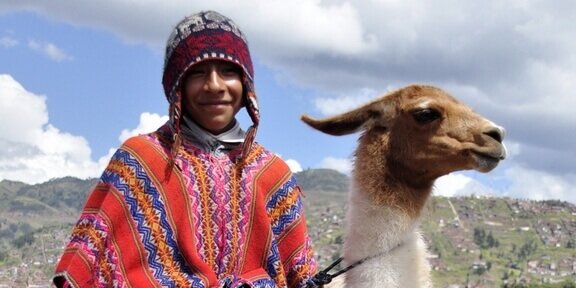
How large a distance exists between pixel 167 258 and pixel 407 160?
5.67 feet

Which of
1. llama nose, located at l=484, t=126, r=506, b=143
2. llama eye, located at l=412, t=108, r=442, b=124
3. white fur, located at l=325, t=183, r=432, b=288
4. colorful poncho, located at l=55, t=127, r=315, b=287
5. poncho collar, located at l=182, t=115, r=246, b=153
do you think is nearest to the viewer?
colorful poncho, located at l=55, t=127, r=315, b=287

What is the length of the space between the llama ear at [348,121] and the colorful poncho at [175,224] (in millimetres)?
859

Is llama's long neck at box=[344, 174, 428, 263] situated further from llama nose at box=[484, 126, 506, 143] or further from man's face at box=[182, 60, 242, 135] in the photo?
man's face at box=[182, 60, 242, 135]

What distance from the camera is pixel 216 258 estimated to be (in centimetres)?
385

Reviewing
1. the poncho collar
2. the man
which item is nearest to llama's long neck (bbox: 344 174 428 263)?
the man

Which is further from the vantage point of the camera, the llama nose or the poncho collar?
the llama nose

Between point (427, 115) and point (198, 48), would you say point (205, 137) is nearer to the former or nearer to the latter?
point (198, 48)

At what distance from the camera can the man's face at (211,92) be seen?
3.83m

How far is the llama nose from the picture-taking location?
4770mm

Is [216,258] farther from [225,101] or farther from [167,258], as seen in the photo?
[225,101]

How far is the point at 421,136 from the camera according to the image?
489 cm

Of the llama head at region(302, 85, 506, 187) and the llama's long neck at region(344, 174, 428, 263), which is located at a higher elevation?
the llama head at region(302, 85, 506, 187)

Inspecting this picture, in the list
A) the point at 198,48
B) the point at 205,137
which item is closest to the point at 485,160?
the point at 205,137

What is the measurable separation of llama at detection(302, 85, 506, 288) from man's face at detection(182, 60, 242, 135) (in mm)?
1055
